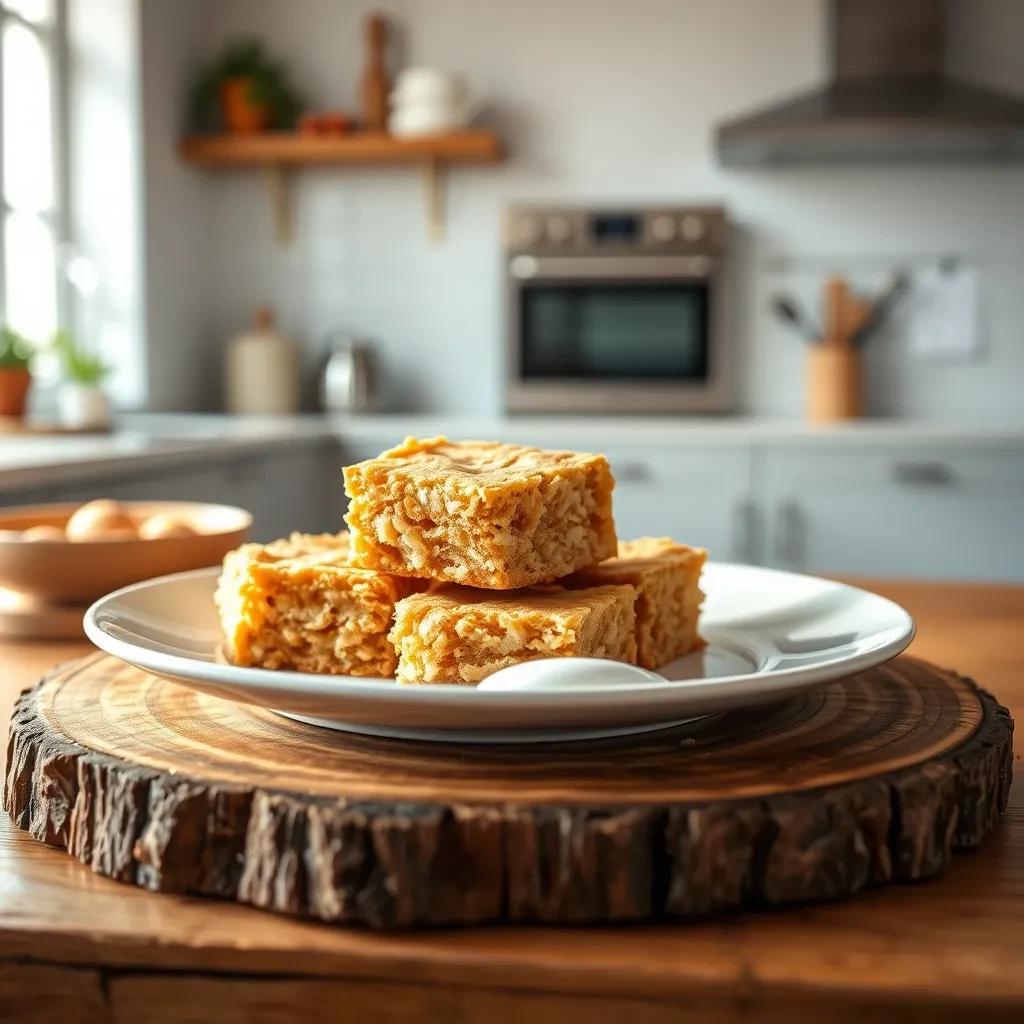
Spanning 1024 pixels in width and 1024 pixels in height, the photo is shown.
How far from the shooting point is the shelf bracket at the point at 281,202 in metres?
3.98

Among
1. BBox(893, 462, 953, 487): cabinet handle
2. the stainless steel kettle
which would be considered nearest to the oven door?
the stainless steel kettle

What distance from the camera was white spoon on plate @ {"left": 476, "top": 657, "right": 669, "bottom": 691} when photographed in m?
0.65

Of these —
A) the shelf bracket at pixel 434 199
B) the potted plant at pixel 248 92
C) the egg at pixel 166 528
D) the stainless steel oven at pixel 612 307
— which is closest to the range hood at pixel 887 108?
the stainless steel oven at pixel 612 307

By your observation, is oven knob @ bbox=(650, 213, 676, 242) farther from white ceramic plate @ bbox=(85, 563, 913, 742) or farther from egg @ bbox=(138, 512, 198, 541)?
white ceramic plate @ bbox=(85, 563, 913, 742)

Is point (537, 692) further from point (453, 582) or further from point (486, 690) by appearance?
point (453, 582)

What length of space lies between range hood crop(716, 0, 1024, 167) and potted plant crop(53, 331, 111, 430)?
173 cm

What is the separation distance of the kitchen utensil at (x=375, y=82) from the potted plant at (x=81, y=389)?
3.74 feet

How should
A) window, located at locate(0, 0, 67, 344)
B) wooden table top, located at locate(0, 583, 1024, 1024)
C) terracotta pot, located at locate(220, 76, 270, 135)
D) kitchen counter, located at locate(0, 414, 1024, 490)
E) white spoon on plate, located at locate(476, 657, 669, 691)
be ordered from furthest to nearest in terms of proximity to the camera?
terracotta pot, located at locate(220, 76, 270, 135) < window, located at locate(0, 0, 67, 344) < kitchen counter, located at locate(0, 414, 1024, 490) < white spoon on plate, located at locate(476, 657, 669, 691) < wooden table top, located at locate(0, 583, 1024, 1024)

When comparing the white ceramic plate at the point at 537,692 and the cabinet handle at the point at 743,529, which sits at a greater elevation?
the white ceramic plate at the point at 537,692

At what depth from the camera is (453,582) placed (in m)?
0.81

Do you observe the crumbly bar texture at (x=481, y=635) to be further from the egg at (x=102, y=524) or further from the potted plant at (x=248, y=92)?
the potted plant at (x=248, y=92)

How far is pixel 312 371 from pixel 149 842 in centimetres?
360

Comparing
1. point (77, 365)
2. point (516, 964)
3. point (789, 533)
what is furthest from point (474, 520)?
point (77, 365)

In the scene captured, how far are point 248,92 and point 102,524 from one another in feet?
9.65
